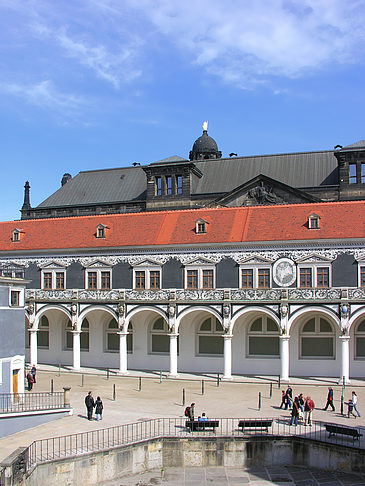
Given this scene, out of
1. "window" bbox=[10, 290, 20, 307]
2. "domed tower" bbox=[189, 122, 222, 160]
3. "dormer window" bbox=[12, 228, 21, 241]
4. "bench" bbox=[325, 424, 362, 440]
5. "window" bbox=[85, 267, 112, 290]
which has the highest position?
"domed tower" bbox=[189, 122, 222, 160]

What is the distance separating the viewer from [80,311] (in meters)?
43.0

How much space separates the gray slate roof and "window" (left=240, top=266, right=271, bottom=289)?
20.8 meters

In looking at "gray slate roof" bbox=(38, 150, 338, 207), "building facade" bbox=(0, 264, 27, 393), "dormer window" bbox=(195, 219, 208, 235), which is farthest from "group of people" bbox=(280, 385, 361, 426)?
"gray slate roof" bbox=(38, 150, 338, 207)

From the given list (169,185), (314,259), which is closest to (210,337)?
(314,259)

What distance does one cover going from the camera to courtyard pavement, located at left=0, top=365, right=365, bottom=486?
2614cm

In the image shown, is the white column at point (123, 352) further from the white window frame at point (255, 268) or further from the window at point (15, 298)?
the window at point (15, 298)

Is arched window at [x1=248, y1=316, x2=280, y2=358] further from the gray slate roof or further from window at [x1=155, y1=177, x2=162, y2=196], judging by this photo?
window at [x1=155, y1=177, x2=162, y2=196]

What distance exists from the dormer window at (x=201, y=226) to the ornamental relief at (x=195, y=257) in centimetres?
187

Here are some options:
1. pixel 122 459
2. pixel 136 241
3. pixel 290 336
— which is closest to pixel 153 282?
pixel 136 241

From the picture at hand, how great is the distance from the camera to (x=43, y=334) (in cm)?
4728

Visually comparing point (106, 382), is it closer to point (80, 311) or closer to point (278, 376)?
point (80, 311)

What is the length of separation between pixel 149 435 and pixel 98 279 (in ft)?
66.6

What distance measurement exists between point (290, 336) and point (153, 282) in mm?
10107

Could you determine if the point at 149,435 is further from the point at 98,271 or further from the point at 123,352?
the point at 98,271
